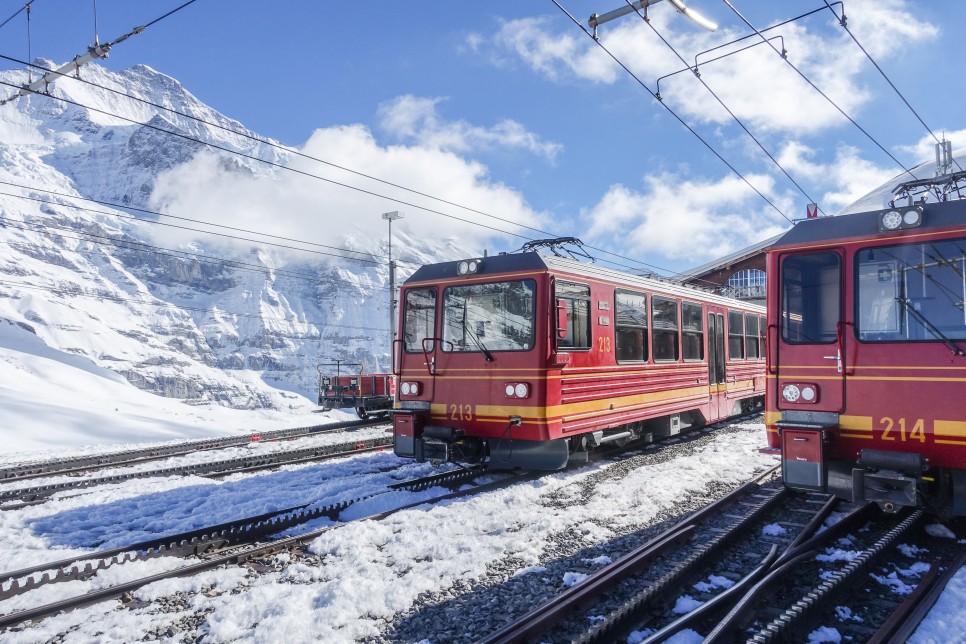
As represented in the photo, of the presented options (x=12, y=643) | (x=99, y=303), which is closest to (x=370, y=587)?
(x=12, y=643)

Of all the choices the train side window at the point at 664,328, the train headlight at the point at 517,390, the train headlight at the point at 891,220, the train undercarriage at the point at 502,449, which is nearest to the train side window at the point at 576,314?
the train headlight at the point at 517,390

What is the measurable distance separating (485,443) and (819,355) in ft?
14.2

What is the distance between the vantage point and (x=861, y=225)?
19.5 feet

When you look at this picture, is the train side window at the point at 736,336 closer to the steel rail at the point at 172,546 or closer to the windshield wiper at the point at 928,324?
the windshield wiper at the point at 928,324

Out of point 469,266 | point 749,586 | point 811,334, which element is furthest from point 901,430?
point 469,266

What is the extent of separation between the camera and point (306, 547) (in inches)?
225

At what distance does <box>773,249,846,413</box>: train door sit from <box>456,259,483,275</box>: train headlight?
3770 mm

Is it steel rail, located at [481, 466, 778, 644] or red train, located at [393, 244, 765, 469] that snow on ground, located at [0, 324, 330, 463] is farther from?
steel rail, located at [481, 466, 778, 644]

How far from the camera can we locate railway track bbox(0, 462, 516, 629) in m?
4.52

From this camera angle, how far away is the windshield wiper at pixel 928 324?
5312 millimetres

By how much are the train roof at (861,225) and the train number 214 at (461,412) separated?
4201mm

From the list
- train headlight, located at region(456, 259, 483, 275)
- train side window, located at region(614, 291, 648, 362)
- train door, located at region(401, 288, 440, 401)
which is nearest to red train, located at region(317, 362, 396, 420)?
train door, located at region(401, 288, 440, 401)

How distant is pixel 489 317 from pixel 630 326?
8.33 ft

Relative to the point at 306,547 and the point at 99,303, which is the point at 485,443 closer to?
the point at 306,547
